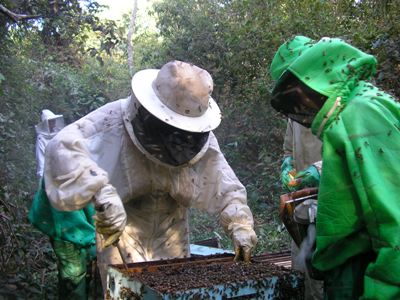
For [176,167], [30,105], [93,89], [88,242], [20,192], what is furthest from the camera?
[93,89]

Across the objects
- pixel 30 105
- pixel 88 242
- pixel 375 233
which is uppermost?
pixel 375 233

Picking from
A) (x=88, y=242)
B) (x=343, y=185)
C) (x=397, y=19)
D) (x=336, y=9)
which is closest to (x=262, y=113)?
(x=336, y=9)

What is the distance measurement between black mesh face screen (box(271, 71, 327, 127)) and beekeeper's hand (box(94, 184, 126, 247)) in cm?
100

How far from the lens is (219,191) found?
3.04m

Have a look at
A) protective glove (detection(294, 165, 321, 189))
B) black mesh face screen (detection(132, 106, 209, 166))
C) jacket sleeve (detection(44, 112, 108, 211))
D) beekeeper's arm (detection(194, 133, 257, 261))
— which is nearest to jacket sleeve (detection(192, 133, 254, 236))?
beekeeper's arm (detection(194, 133, 257, 261))

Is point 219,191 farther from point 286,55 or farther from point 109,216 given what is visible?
point 286,55

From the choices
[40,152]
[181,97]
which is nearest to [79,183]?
[181,97]

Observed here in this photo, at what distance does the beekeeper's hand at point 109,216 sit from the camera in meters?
2.44

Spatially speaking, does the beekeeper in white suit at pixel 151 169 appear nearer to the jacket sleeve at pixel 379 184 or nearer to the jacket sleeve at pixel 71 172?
the jacket sleeve at pixel 71 172

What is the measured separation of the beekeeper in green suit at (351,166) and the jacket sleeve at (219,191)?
1.06m

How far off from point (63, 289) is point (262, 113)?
5.89m

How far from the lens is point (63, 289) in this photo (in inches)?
148

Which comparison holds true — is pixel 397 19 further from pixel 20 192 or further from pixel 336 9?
pixel 20 192

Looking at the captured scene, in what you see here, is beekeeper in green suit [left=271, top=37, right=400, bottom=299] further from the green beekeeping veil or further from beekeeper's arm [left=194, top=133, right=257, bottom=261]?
beekeeper's arm [left=194, top=133, right=257, bottom=261]
